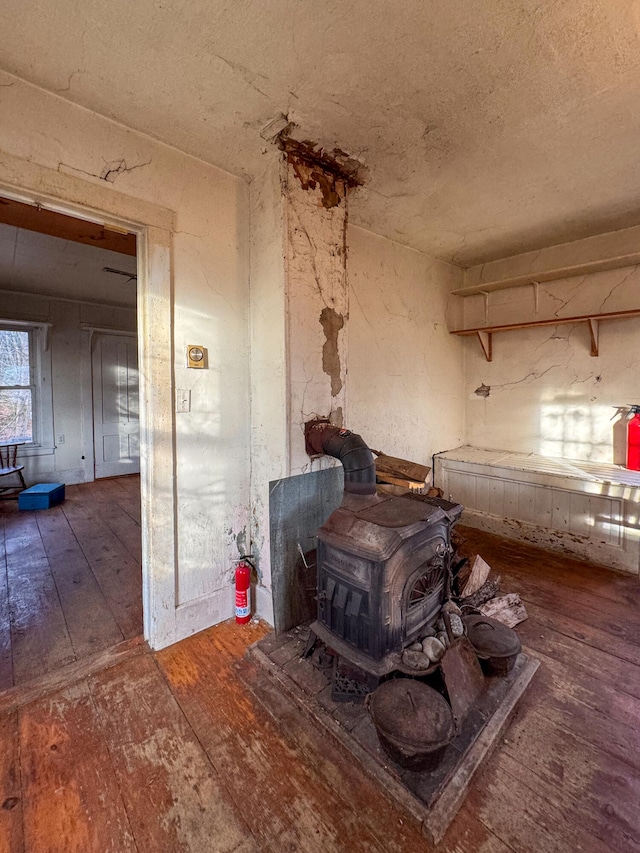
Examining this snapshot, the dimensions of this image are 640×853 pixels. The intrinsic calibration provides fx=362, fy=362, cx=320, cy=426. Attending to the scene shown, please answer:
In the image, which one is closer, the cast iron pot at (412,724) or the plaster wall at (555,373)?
the cast iron pot at (412,724)

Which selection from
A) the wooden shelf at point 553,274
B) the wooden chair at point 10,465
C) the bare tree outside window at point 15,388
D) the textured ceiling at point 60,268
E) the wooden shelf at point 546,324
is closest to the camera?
the wooden shelf at point 553,274

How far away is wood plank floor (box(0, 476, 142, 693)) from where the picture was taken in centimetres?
Result: 185

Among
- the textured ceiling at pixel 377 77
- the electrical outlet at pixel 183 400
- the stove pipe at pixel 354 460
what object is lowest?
the stove pipe at pixel 354 460

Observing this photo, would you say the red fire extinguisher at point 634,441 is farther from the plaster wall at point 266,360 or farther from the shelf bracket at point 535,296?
the plaster wall at point 266,360

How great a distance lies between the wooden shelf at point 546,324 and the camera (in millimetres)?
2787

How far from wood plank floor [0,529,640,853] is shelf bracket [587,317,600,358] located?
219 centimetres

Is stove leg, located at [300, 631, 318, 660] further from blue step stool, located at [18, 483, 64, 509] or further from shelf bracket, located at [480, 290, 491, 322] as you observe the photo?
blue step stool, located at [18, 483, 64, 509]

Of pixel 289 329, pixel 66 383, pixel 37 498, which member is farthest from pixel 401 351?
pixel 66 383

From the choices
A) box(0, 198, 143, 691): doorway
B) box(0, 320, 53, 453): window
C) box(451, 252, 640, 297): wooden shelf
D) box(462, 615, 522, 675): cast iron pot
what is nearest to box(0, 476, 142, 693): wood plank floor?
box(0, 198, 143, 691): doorway

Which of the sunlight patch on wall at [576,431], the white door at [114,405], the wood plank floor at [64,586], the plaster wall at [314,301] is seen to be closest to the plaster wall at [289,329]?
the plaster wall at [314,301]

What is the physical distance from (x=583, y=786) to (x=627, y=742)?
0.98ft

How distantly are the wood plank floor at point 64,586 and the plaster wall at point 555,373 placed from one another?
3.40m

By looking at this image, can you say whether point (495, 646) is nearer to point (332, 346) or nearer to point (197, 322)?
point (332, 346)

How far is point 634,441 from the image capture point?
9.10ft
